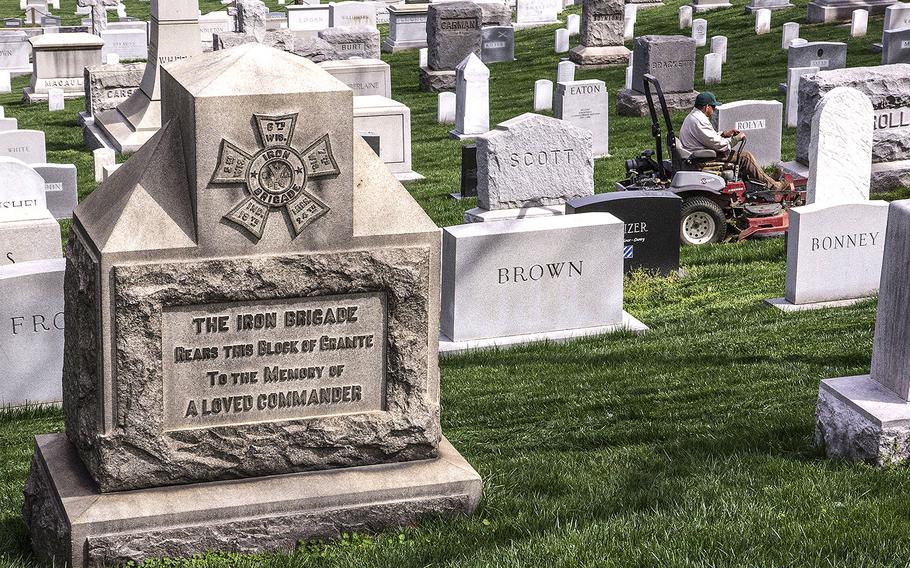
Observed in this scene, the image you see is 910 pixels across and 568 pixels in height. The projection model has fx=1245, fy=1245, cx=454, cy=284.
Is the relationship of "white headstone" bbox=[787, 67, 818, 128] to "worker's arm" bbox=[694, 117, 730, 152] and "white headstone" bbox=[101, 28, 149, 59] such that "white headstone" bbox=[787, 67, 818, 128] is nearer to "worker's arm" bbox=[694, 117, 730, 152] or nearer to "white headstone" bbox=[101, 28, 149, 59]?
"worker's arm" bbox=[694, 117, 730, 152]

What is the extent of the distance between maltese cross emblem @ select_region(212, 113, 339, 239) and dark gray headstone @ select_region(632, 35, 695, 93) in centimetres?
1516

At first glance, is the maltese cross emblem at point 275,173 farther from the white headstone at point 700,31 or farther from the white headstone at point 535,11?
the white headstone at point 535,11

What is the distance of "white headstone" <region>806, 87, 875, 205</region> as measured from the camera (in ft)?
38.7

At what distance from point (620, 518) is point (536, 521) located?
1.12 ft

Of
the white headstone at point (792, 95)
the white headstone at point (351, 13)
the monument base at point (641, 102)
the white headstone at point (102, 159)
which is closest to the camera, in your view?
the white headstone at point (102, 159)

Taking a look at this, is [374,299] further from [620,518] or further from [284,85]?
[620,518]

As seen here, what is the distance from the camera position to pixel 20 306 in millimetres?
8438

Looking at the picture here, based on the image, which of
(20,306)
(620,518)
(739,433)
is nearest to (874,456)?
(739,433)

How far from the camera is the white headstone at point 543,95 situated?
20844 millimetres

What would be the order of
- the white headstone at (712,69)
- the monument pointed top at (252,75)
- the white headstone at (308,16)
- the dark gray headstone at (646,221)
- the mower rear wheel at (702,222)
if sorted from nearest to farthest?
the monument pointed top at (252,75)
the dark gray headstone at (646,221)
the mower rear wheel at (702,222)
the white headstone at (712,69)
the white headstone at (308,16)

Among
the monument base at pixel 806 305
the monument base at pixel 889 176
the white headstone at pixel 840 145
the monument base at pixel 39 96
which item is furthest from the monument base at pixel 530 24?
the monument base at pixel 806 305

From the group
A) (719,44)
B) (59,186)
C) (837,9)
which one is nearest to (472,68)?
(719,44)

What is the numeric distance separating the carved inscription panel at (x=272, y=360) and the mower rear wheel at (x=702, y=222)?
7750mm

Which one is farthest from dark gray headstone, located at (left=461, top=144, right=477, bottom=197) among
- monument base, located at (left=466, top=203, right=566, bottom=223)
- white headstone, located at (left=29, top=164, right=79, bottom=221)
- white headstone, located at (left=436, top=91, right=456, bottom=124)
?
white headstone, located at (left=436, top=91, right=456, bottom=124)
